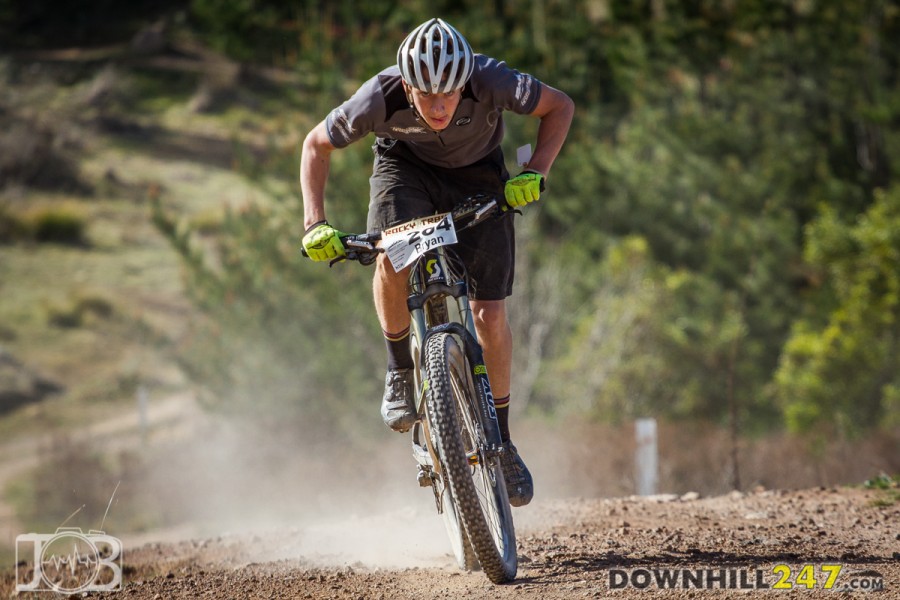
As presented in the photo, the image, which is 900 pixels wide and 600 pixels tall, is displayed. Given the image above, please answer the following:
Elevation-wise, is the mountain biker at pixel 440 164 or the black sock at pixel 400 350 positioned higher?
the mountain biker at pixel 440 164

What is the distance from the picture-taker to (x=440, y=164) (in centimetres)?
494

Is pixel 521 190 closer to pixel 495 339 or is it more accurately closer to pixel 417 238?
pixel 417 238


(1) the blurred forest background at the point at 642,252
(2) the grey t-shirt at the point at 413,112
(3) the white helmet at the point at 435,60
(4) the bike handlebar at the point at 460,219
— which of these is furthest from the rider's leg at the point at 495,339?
(1) the blurred forest background at the point at 642,252

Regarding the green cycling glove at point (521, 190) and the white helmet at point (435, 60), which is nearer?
the white helmet at point (435, 60)

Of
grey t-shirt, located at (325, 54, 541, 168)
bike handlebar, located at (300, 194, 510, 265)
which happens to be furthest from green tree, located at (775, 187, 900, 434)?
bike handlebar, located at (300, 194, 510, 265)

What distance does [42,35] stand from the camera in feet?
166

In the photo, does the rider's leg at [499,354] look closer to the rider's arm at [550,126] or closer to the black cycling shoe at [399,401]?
the black cycling shoe at [399,401]

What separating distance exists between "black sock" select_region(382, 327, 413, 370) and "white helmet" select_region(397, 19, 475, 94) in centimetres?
119

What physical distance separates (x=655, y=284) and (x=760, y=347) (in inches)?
125

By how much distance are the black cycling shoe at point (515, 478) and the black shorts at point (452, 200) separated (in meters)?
0.73

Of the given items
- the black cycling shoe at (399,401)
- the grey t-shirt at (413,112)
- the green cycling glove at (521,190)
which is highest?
the grey t-shirt at (413,112)

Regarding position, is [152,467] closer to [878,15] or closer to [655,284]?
[655,284]

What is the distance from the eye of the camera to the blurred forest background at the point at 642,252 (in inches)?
771

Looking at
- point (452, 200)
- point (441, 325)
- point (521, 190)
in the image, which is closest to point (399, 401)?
point (441, 325)
